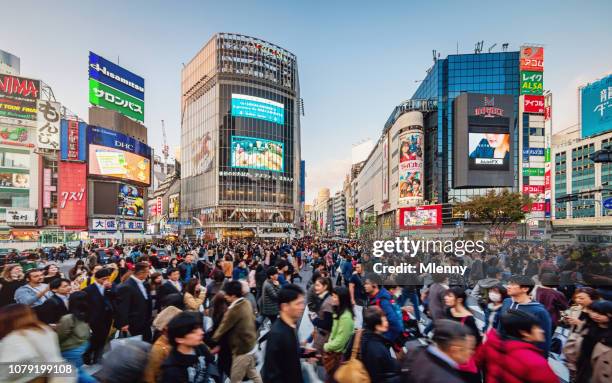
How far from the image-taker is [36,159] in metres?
45.9

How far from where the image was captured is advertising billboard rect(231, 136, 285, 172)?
64125mm

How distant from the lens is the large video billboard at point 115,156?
5078 centimetres

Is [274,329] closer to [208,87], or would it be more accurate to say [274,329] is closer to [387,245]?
[387,245]

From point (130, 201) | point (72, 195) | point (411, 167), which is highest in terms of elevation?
point (411, 167)

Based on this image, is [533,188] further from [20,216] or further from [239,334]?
[20,216]

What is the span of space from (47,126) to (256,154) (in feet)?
108

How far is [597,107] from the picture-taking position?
41.1m

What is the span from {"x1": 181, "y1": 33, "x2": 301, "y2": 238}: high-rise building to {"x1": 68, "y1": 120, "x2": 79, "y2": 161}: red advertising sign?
72.7 ft

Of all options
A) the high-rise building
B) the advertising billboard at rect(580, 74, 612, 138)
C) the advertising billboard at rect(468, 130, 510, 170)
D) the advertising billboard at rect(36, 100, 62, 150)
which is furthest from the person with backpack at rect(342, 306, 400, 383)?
the high-rise building

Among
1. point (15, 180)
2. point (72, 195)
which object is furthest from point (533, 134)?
point (15, 180)

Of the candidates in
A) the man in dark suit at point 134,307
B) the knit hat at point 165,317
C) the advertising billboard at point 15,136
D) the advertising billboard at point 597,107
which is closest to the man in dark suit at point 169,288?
the man in dark suit at point 134,307

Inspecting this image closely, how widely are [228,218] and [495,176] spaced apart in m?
46.2

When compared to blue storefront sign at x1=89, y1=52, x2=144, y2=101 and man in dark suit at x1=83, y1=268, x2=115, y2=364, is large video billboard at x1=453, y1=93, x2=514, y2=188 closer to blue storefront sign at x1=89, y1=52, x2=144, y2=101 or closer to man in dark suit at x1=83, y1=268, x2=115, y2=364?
man in dark suit at x1=83, y1=268, x2=115, y2=364

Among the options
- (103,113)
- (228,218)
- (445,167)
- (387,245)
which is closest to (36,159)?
(103,113)
